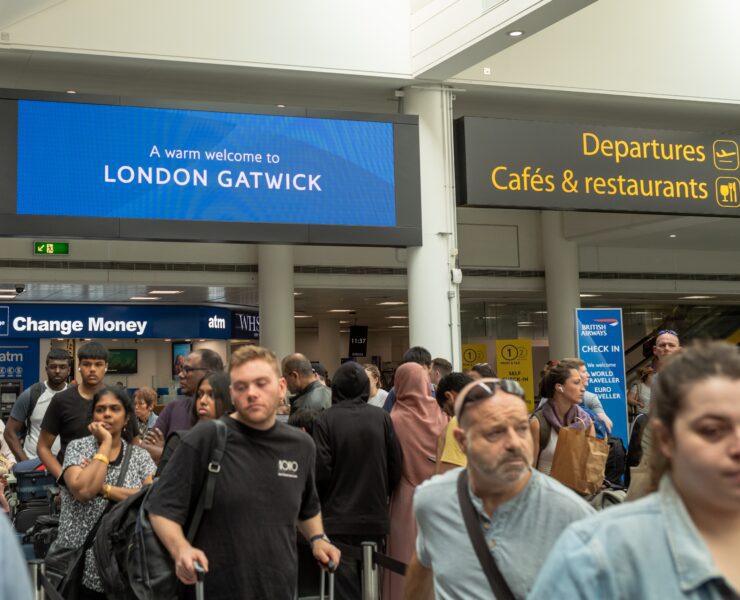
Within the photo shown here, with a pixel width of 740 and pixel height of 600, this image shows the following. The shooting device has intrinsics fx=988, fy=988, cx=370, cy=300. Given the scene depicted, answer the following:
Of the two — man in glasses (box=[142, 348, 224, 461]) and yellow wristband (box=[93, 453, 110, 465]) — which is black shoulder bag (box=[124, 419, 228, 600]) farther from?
man in glasses (box=[142, 348, 224, 461])

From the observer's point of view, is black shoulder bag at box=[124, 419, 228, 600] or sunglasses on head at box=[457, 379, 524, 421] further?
black shoulder bag at box=[124, 419, 228, 600]

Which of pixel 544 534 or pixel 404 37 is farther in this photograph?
pixel 404 37

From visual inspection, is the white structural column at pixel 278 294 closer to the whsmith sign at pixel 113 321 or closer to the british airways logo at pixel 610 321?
the whsmith sign at pixel 113 321

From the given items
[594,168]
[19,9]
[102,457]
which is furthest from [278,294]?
[102,457]

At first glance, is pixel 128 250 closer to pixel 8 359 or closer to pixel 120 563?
pixel 8 359

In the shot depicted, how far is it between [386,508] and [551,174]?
5024 mm

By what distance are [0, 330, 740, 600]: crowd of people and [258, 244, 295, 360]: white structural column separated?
6.22 m

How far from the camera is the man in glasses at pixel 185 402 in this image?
550 centimetres

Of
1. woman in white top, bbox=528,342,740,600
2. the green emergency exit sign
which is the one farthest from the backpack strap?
the green emergency exit sign

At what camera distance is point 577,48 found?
1062 centimetres

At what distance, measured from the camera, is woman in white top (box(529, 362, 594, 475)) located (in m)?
5.55

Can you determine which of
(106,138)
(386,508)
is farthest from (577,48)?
(386,508)

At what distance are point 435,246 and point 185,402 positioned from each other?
192 inches

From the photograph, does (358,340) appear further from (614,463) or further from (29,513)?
(29,513)
